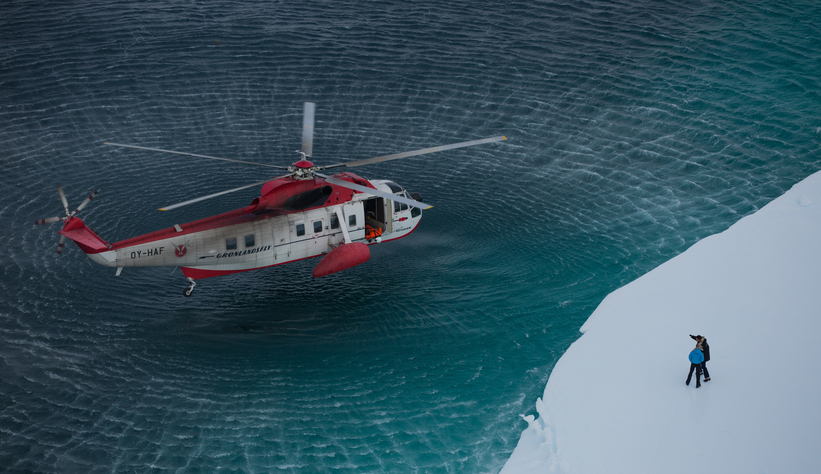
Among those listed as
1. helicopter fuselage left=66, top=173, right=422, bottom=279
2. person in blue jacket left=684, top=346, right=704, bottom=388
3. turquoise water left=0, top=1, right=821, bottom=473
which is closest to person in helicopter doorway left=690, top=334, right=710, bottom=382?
person in blue jacket left=684, top=346, right=704, bottom=388

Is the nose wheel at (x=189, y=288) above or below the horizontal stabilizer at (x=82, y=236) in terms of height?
below

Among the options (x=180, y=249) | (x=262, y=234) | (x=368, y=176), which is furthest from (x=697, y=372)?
(x=368, y=176)

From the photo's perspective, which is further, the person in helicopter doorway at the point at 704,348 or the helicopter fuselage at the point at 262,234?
the helicopter fuselage at the point at 262,234

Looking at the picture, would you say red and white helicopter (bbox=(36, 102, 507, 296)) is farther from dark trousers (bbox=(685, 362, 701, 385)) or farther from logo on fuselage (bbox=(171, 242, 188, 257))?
dark trousers (bbox=(685, 362, 701, 385))

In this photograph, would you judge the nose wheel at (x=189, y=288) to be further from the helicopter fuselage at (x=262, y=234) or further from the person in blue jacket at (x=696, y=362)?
the person in blue jacket at (x=696, y=362)

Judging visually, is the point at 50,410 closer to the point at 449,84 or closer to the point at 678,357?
the point at 678,357

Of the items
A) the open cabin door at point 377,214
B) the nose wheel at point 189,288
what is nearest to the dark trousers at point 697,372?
the open cabin door at point 377,214
